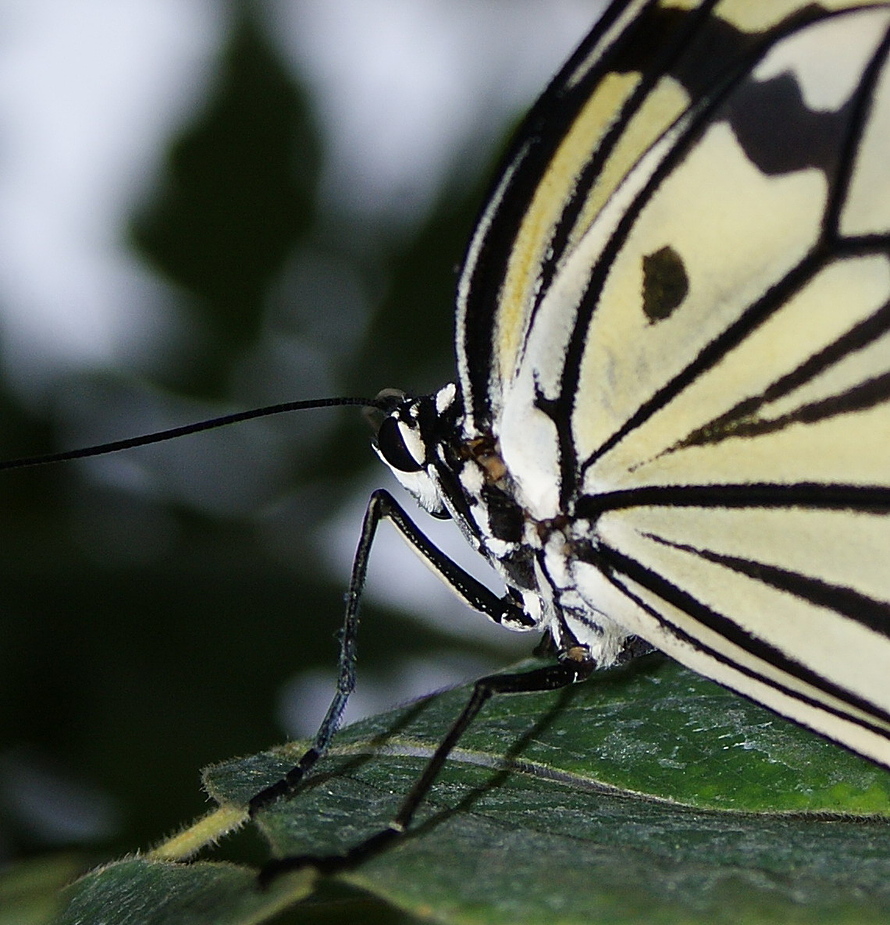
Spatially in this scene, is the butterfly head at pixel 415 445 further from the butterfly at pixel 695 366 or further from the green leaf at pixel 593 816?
the green leaf at pixel 593 816

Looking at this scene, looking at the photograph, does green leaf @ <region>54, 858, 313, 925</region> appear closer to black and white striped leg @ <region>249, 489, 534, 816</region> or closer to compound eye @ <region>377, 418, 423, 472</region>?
black and white striped leg @ <region>249, 489, 534, 816</region>

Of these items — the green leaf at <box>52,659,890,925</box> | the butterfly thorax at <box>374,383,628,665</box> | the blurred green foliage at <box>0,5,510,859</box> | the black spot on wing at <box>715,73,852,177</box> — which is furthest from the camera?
the blurred green foliage at <box>0,5,510,859</box>

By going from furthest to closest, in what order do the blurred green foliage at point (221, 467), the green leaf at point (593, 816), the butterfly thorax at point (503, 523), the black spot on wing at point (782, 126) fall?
the blurred green foliage at point (221, 467)
the butterfly thorax at point (503, 523)
the black spot on wing at point (782, 126)
the green leaf at point (593, 816)

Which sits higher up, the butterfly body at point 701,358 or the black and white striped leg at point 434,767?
the butterfly body at point 701,358

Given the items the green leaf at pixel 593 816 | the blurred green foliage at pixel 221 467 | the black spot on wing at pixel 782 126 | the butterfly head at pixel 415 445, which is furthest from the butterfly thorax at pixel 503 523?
the blurred green foliage at pixel 221 467

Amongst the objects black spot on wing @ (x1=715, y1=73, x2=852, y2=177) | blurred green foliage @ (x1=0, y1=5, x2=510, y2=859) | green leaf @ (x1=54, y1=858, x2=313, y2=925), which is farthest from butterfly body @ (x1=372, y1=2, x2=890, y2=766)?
blurred green foliage @ (x1=0, y1=5, x2=510, y2=859)

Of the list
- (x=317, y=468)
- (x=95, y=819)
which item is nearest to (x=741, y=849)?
(x=95, y=819)

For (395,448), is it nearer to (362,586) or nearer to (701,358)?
(362,586)

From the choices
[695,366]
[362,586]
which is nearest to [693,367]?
[695,366]
